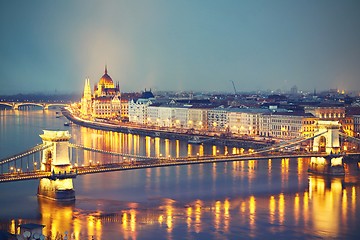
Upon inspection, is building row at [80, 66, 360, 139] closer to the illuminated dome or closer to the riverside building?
the riverside building

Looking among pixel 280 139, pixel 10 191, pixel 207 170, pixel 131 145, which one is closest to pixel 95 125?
pixel 131 145

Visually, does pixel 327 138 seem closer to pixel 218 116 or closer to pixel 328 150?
pixel 328 150

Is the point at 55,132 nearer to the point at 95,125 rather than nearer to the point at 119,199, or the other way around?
the point at 119,199

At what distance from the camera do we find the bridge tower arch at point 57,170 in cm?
1827

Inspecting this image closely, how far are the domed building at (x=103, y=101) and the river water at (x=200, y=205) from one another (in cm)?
3779

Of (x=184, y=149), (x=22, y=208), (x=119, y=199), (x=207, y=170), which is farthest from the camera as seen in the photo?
(x=184, y=149)

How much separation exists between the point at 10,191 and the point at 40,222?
400 centimetres

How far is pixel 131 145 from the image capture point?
1362 inches

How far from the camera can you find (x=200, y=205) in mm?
18203

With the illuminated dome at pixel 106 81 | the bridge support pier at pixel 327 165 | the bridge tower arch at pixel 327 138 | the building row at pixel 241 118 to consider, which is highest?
the illuminated dome at pixel 106 81

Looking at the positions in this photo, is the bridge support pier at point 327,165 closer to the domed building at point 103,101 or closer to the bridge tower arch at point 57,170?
the bridge tower arch at point 57,170

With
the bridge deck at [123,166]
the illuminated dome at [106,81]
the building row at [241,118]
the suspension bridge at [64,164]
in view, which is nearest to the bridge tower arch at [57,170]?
the suspension bridge at [64,164]

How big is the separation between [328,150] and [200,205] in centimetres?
743

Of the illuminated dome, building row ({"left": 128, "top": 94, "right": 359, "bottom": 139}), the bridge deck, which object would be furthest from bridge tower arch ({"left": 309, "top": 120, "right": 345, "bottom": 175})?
the illuminated dome
